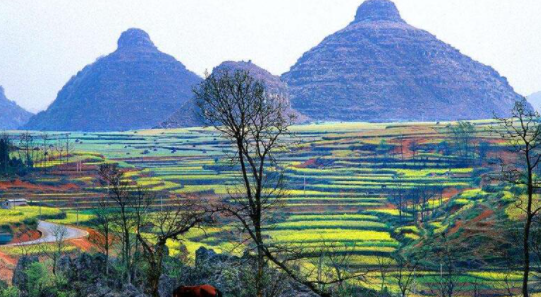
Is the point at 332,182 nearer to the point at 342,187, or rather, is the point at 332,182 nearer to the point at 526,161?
the point at 342,187

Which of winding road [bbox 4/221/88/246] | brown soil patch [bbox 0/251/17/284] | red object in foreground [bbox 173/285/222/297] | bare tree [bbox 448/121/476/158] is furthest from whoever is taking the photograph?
bare tree [bbox 448/121/476/158]

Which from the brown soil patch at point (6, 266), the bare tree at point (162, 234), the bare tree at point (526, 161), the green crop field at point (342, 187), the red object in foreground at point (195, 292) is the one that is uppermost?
the bare tree at point (526, 161)

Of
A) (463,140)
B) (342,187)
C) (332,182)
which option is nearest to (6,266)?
(342,187)

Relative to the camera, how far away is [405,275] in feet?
183

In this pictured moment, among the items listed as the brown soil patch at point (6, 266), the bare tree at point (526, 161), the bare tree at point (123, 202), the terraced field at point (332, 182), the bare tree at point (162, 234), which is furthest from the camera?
the terraced field at point (332, 182)

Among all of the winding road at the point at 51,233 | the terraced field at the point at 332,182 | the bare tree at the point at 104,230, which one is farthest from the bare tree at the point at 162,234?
the winding road at the point at 51,233

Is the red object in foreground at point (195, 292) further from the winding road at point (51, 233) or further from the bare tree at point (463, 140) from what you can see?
the bare tree at point (463, 140)

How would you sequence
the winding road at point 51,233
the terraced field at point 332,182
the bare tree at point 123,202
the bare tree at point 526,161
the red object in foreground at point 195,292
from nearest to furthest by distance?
the red object in foreground at point 195,292 < the bare tree at point 526,161 < the bare tree at point 123,202 < the winding road at point 51,233 < the terraced field at point 332,182

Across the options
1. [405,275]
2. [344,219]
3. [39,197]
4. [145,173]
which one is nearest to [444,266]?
[405,275]

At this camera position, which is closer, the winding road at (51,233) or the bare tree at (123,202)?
the bare tree at (123,202)

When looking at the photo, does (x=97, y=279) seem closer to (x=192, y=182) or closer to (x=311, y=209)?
(x=311, y=209)

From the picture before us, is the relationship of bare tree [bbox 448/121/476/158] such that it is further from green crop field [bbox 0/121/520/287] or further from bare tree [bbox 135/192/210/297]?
bare tree [bbox 135/192/210/297]

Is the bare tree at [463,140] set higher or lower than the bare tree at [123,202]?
higher

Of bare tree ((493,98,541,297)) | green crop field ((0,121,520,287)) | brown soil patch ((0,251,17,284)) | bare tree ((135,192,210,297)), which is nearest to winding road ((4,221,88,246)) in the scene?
green crop field ((0,121,520,287))
